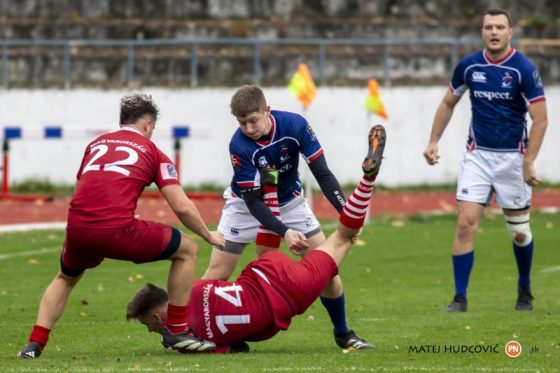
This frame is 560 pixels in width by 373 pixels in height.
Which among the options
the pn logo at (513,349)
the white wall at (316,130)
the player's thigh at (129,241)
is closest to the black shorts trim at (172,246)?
the player's thigh at (129,241)

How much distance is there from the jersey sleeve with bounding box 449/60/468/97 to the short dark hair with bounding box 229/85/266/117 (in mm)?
3162

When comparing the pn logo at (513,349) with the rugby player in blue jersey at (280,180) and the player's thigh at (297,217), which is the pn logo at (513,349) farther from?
the player's thigh at (297,217)

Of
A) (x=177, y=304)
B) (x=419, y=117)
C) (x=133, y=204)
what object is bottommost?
(x=419, y=117)

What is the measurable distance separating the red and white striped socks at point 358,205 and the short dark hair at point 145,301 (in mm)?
1326

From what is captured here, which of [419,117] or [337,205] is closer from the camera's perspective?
[337,205]

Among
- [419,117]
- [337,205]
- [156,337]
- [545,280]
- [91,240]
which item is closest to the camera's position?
[91,240]

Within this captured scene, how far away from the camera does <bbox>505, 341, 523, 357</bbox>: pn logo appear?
347 inches

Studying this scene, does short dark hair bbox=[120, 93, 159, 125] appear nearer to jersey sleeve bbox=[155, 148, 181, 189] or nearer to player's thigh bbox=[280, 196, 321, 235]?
jersey sleeve bbox=[155, 148, 181, 189]

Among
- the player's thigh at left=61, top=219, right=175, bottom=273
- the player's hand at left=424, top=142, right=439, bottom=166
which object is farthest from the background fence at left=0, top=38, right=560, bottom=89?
the player's thigh at left=61, top=219, right=175, bottom=273

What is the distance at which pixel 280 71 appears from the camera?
2995 cm

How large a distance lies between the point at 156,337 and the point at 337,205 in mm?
1852

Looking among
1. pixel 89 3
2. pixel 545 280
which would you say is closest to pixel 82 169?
pixel 545 280

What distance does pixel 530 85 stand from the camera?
11.7 metres

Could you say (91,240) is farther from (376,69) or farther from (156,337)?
(376,69)
